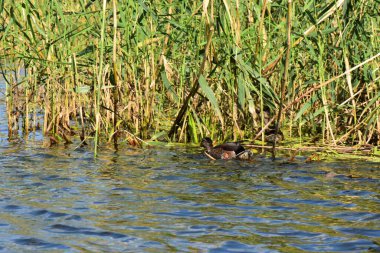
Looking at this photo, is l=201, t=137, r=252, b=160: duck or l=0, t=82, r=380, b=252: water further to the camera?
l=201, t=137, r=252, b=160: duck

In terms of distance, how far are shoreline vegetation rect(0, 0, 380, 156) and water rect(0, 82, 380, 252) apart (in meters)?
0.50

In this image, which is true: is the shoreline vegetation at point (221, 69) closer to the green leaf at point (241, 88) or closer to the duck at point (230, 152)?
the green leaf at point (241, 88)

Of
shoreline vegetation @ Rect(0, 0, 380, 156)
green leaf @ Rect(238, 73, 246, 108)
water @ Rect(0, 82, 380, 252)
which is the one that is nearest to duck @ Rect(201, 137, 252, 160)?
water @ Rect(0, 82, 380, 252)

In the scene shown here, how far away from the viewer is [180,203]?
6254 millimetres

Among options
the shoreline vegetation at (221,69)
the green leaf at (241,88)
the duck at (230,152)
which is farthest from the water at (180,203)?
the green leaf at (241,88)

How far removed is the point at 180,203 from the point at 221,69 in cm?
248

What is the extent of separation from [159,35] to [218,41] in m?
1.05

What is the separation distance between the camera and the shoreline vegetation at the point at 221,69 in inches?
313

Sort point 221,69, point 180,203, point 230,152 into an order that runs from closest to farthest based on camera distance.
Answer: point 180,203 → point 230,152 → point 221,69

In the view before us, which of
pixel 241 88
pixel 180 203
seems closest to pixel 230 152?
pixel 241 88

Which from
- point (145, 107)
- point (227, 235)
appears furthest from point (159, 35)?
point (227, 235)

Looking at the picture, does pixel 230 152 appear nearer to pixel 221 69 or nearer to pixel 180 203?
pixel 221 69

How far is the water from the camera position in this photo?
5195 mm

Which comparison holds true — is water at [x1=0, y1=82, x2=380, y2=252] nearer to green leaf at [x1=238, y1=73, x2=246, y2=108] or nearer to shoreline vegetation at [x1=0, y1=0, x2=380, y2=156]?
shoreline vegetation at [x1=0, y1=0, x2=380, y2=156]
